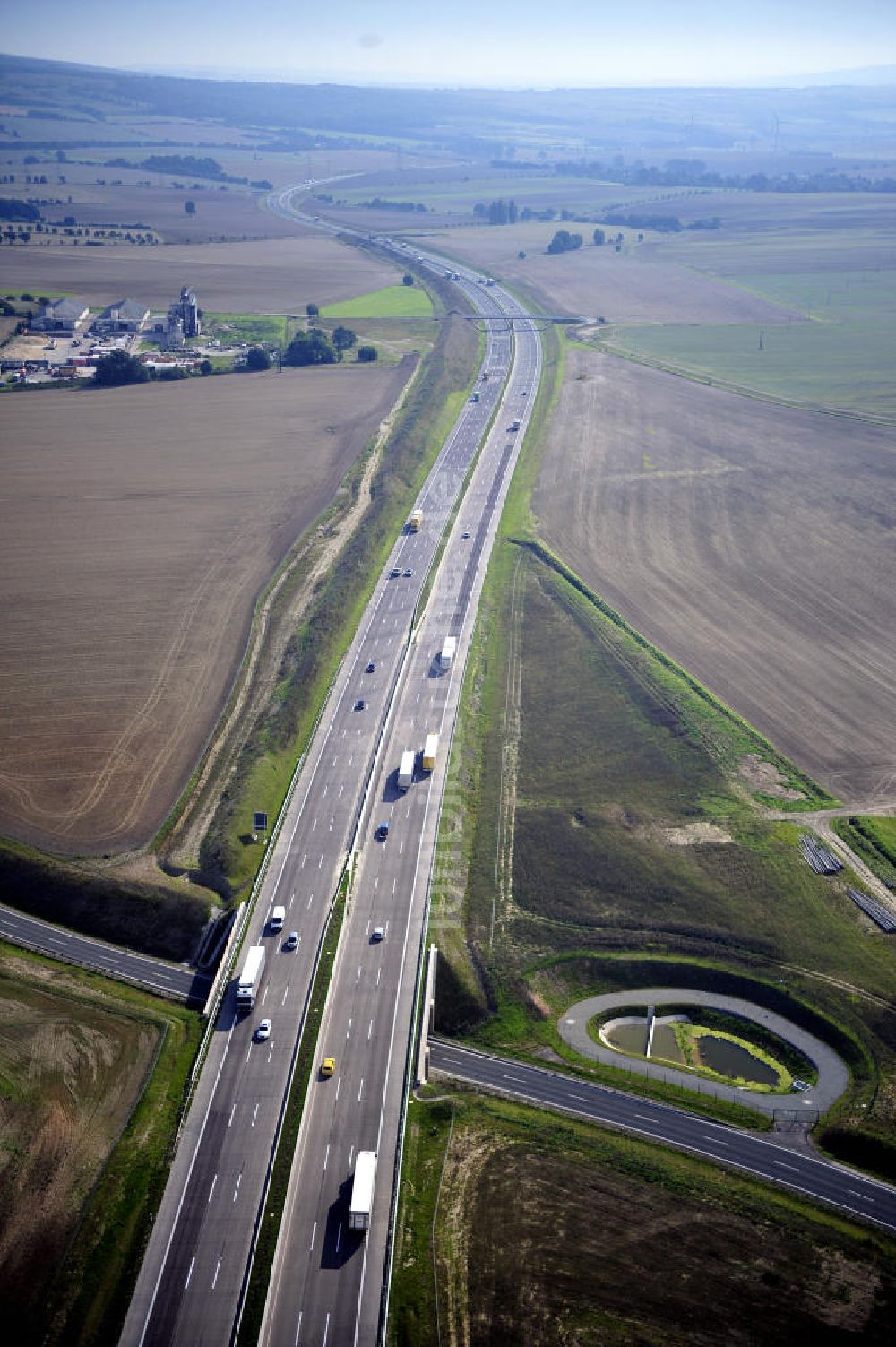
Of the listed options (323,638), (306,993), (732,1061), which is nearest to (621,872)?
(732,1061)

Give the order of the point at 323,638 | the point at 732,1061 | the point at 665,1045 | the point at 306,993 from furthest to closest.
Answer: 1. the point at 323,638
2. the point at 665,1045
3. the point at 306,993
4. the point at 732,1061

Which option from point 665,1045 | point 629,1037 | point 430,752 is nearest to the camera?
point 665,1045

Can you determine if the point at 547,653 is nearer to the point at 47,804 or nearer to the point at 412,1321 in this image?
the point at 47,804

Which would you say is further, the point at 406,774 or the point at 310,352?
the point at 310,352

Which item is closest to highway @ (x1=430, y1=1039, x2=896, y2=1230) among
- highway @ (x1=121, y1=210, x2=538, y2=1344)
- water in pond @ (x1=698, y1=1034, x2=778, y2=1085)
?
highway @ (x1=121, y1=210, x2=538, y2=1344)

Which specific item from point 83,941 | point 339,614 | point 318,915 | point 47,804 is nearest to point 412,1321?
point 318,915

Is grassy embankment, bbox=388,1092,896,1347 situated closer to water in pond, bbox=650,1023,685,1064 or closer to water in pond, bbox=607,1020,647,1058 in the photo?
water in pond, bbox=607,1020,647,1058

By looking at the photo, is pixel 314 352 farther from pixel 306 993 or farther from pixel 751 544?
pixel 306 993
